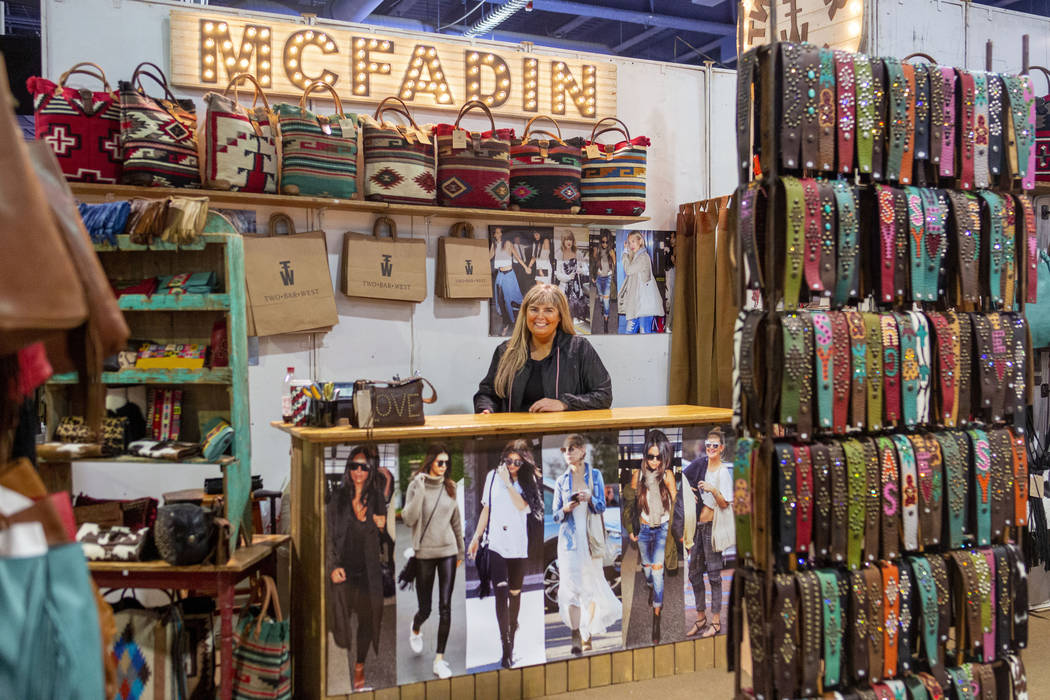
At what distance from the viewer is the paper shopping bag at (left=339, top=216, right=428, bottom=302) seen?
15.5ft

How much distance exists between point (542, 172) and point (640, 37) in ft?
22.9

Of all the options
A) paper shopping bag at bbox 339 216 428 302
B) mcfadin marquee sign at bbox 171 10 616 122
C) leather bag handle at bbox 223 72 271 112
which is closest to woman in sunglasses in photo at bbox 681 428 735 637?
paper shopping bag at bbox 339 216 428 302

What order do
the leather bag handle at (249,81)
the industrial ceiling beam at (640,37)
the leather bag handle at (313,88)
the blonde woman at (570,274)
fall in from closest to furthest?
the leather bag handle at (249,81), the leather bag handle at (313,88), the blonde woman at (570,274), the industrial ceiling beam at (640,37)

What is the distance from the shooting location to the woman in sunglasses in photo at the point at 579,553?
3.55 m

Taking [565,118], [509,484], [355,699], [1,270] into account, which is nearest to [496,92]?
[565,118]

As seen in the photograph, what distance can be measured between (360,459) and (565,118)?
2.71 metres

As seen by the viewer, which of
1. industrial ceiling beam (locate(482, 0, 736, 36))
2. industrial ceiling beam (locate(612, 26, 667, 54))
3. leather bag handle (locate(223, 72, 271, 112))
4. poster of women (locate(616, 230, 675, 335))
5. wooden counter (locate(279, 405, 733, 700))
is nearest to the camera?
wooden counter (locate(279, 405, 733, 700))

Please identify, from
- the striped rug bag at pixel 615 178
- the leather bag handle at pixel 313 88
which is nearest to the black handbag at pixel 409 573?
the leather bag handle at pixel 313 88

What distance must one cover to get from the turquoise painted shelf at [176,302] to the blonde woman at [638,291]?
2779 mm

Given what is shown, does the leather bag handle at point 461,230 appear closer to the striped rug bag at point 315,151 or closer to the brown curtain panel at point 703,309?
the striped rug bag at point 315,151

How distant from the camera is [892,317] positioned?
254cm

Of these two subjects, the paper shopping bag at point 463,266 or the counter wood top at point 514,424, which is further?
the paper shopping bag at point 463,266

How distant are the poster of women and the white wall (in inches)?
3.2

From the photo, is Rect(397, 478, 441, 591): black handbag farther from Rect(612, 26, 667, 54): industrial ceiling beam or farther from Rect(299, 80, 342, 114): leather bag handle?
Rect(612, 26, 667, 54): industrial ceiling beam
